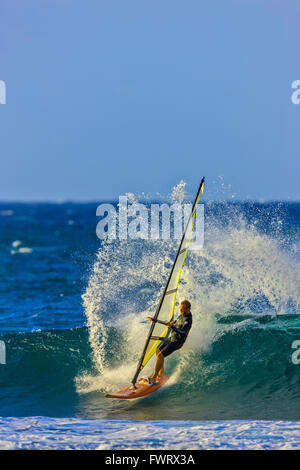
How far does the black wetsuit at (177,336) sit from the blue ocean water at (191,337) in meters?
0.65

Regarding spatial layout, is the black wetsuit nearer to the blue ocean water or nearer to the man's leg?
the man's leg

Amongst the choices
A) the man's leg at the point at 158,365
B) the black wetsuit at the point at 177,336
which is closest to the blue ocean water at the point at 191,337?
the man's leg at the point at 158,365

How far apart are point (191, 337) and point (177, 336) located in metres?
1.41

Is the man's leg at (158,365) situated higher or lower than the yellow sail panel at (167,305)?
lower

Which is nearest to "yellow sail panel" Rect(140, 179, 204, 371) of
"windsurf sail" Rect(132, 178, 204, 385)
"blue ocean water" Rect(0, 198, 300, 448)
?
"windsurf sail" Rect(132, 178, 204, 385)

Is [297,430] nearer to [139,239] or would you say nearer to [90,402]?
[90,402]

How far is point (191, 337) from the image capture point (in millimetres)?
9852

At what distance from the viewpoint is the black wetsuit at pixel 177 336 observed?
8.42m

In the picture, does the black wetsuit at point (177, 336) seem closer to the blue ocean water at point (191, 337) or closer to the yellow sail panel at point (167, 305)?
the yellow sail panel at point (167, 305)

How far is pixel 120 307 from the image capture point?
11.8m

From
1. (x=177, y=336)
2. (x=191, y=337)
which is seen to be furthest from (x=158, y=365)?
(x=191, y=337)

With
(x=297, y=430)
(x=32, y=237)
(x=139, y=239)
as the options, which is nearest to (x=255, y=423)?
(x=297, y=430)

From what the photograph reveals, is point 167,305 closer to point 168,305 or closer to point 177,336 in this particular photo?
point 168,305

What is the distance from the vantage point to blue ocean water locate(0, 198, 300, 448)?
26.9 ft
